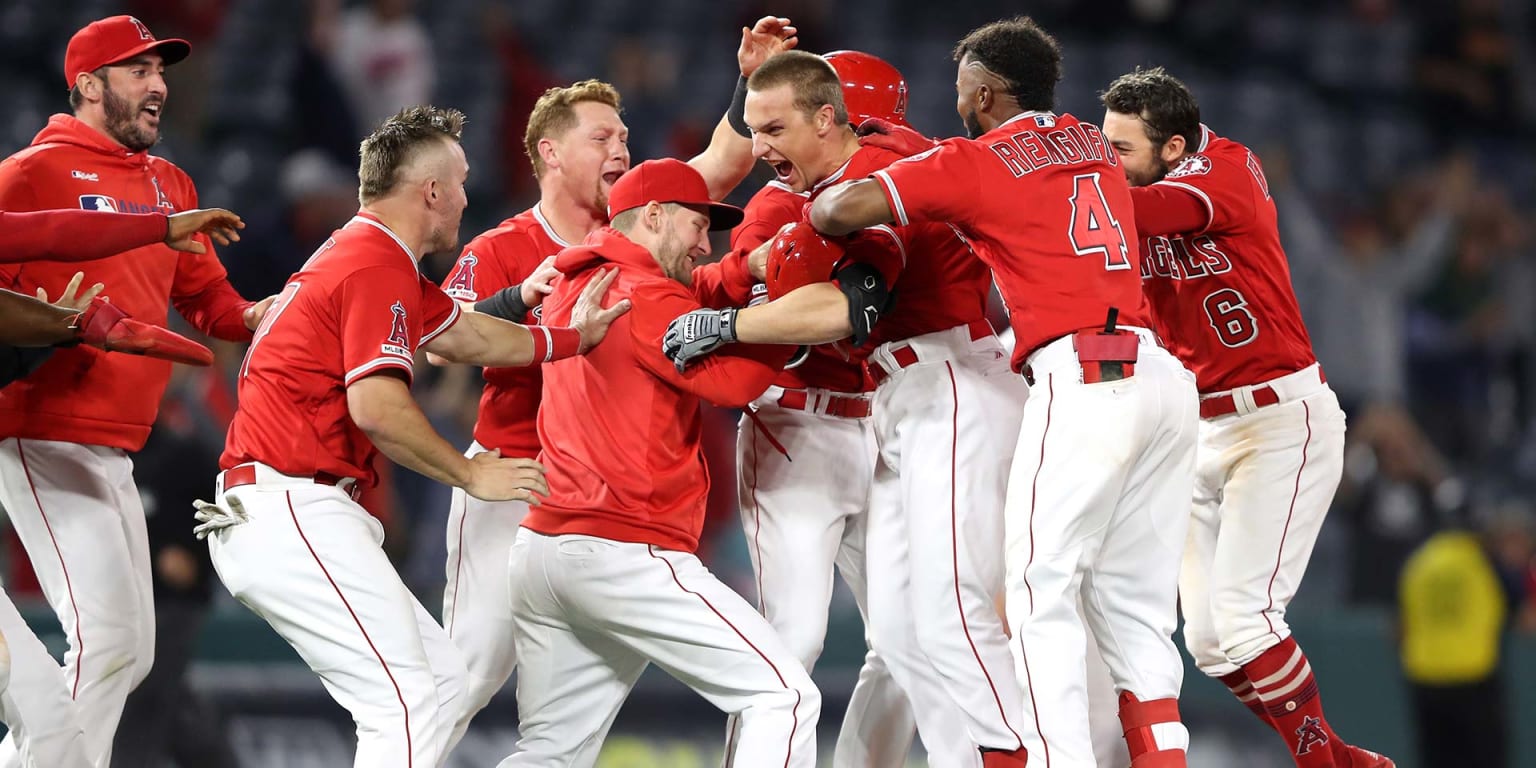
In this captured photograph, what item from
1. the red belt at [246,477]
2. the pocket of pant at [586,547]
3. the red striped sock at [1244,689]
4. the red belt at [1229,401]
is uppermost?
the red belt at [246,477]

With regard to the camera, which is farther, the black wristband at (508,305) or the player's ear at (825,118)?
the black wristband at (508,305)

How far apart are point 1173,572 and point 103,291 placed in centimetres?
362

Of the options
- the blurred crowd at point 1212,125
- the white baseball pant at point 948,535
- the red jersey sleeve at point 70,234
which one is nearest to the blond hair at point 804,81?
the white baseball pant at point 948,535

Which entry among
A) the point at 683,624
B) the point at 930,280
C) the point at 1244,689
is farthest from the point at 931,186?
the point at 1244,689

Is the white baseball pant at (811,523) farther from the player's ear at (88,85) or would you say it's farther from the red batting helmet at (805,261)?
the player's ear at (88,85)

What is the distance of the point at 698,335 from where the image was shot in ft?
16.0

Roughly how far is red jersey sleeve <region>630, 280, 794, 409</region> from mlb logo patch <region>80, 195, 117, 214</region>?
6.41 ft

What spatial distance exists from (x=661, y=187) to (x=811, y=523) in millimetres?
1237

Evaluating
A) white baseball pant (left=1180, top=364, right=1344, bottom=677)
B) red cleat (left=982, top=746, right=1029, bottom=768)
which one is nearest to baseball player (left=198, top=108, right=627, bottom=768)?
red cleat (left=982, top=746, right=1029, bottom=768)

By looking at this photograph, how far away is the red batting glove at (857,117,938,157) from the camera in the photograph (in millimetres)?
5332

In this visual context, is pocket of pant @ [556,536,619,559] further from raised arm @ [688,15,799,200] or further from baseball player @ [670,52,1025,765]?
raised arm @ [688,15,799,200]

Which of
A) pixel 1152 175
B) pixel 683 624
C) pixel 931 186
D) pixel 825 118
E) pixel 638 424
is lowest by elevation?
pixel 683 624

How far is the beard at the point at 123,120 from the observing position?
5.77 metres

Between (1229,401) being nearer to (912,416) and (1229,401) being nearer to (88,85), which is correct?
(912,416)
